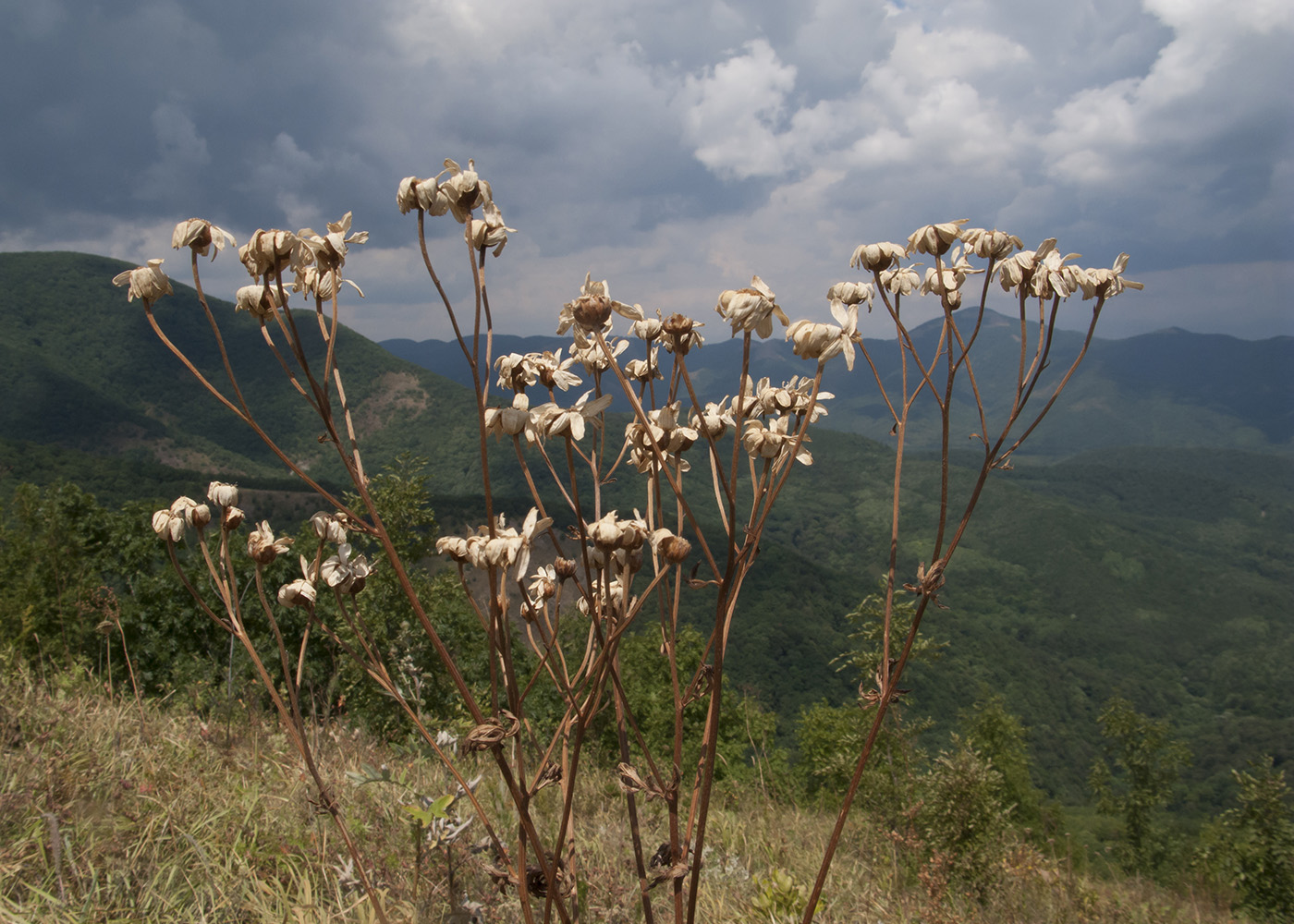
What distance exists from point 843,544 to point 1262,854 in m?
141

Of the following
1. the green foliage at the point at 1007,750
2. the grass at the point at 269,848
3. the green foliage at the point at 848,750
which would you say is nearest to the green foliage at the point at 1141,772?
the green foliage at the point at 1007,750

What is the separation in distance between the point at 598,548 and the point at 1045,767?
103889 mm

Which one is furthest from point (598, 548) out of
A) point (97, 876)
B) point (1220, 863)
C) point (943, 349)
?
point (1220, 863)

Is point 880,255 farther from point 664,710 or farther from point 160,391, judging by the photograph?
point 160,391

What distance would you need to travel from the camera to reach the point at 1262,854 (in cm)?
2144

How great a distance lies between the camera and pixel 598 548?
1237mm

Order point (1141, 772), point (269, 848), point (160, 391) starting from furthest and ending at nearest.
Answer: point (160, 391)
point (1141, 772)
point (269, 848)

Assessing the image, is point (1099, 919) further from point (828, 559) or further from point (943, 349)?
point (828, 559)

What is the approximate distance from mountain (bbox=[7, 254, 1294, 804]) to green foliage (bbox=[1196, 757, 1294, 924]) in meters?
44.1

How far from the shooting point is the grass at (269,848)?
99.3 inches

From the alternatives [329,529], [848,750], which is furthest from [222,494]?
[848,750]

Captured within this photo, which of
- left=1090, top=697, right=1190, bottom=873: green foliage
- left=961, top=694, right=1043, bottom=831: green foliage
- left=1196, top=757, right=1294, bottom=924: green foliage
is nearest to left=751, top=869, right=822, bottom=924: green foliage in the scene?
left=1196, top=757, right=1294, bottom=924: green foliage

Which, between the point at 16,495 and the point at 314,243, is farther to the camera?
the point at 16,495

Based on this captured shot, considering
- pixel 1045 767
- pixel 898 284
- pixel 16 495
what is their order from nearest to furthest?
pixel 898 284
pixel 16 495
pixel 1045 767
